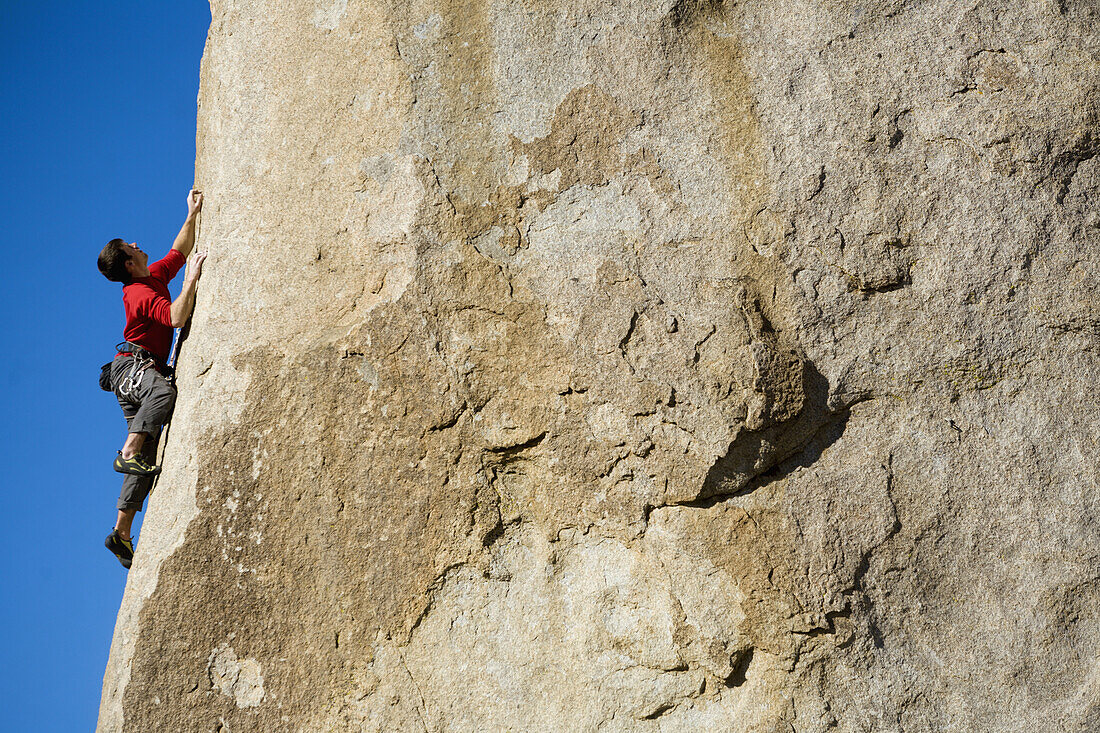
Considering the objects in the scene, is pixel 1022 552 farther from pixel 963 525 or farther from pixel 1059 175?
pixel 1059 175

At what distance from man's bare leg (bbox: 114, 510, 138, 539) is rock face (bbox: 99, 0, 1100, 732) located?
75 cm

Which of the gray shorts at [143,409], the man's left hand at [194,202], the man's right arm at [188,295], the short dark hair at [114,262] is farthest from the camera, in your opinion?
the short dark hair at [114,262]

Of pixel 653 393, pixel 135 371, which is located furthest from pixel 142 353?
pixel 653 393

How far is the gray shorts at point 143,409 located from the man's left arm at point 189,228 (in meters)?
0.50

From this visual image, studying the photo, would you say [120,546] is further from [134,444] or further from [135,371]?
[135,371]

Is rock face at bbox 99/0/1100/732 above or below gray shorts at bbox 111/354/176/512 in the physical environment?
below

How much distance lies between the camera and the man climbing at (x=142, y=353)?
334 centimetres

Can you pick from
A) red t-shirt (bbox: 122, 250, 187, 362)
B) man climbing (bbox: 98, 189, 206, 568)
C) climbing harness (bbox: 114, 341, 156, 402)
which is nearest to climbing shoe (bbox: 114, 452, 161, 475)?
man climbing (bbox: 98, 189, 206, 568)

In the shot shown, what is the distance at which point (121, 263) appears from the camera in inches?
146

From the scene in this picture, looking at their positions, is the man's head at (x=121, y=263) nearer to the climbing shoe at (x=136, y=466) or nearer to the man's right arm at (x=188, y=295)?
the man's right arm at (x=188, y=295)

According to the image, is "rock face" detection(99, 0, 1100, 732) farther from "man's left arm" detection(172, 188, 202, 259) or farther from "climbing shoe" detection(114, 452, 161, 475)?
"man's left arm" detection(172, 188, 202, 259)

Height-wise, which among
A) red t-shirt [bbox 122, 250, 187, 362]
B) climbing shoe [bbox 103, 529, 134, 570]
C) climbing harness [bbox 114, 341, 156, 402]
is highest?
red t-shirt [bbox 122, 250, 187, 362]

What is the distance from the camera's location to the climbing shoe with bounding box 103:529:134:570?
3592mm

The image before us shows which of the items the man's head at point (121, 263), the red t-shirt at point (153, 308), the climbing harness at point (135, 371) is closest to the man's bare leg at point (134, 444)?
the climbing harness at point (135, 371)
